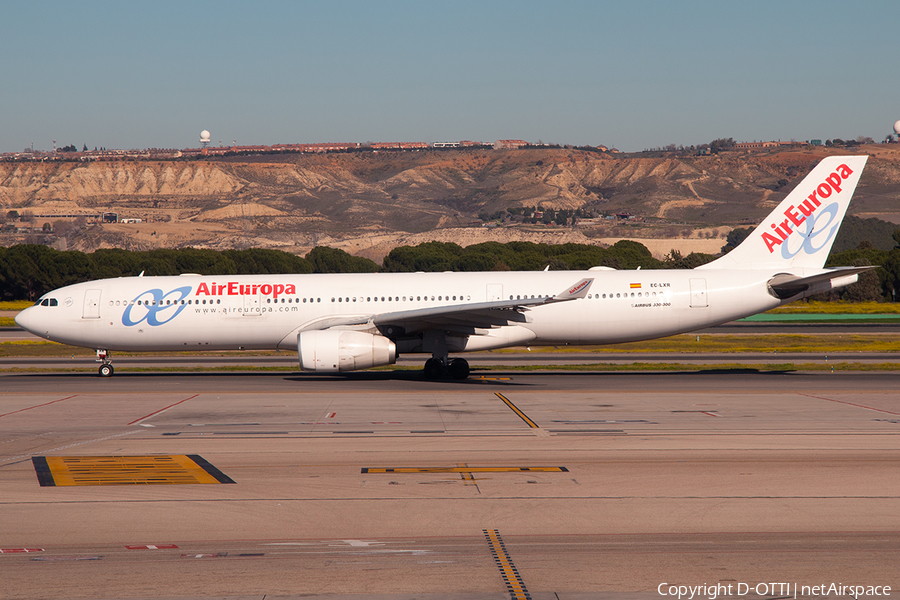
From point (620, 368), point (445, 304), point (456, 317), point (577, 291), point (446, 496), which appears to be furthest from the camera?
point (620, 368)

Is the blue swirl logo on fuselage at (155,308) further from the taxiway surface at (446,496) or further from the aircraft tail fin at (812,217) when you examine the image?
the aircraft tail fin at (812,217)

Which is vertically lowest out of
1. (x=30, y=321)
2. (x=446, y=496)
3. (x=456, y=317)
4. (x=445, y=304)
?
(x=446, y=496)

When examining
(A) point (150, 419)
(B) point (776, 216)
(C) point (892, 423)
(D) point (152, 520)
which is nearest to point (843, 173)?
(B) point (776, 216)

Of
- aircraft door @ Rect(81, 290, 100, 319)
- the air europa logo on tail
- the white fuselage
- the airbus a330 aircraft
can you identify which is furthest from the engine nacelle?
the air europa logo on tail

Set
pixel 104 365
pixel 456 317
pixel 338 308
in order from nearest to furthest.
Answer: pixel 456 317 → pixel 338 308 → pixel 104 365

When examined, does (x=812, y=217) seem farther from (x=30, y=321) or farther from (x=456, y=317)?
(x=30, y=321)

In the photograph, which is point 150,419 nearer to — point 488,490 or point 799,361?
point 488,490

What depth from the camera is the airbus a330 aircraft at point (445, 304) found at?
29.8 metres

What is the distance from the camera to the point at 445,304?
99.0 feet

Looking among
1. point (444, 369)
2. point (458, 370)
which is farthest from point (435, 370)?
point (458, 370)

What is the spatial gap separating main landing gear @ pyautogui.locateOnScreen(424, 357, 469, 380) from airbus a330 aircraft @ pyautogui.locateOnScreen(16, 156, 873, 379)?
0.04 metres

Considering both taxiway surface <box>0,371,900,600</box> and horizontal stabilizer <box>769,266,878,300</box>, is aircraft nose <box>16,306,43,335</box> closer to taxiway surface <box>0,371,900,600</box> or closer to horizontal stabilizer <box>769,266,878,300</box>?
taxiway surface <box>0,371,900,600</box>

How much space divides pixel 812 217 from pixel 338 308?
1877 centimetres

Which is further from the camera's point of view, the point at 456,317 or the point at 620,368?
the point at 620,368
